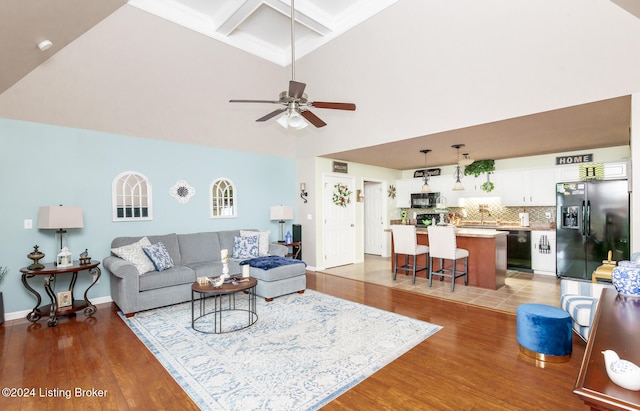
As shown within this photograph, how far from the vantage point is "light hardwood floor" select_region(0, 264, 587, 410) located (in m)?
2.16

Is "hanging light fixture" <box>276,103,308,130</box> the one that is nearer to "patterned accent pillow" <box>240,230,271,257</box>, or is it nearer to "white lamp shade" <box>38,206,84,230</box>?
"patterned accent pillow" <box>240,230,271,257</box>

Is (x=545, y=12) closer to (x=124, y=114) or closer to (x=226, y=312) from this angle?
(x=226, y=312)

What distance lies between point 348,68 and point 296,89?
2199 millimetres

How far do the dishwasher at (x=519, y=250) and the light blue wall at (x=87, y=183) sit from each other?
5518 mm

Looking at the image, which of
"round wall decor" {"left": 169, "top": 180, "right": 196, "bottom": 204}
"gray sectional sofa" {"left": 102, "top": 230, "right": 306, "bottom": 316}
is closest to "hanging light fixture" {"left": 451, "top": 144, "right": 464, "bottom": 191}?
"gray sectional sofa" {"left": 102, "top": 230, "right": 306, "bottom": 316}

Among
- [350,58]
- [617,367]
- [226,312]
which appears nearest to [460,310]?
[226,312]

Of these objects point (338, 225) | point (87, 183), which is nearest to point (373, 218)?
point (338, 225)

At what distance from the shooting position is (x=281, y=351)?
2902mm

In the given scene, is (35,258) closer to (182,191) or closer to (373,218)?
(182,191)

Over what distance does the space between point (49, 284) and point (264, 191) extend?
3.67 m

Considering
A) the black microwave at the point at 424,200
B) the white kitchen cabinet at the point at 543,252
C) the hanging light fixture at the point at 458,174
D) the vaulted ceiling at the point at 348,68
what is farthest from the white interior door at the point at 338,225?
the white kitchen cabinet at the point at 543,252

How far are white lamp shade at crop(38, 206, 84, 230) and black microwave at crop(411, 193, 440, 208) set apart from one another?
685cm

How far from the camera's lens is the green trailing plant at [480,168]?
22.4 ft

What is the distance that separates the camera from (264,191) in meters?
6.46
